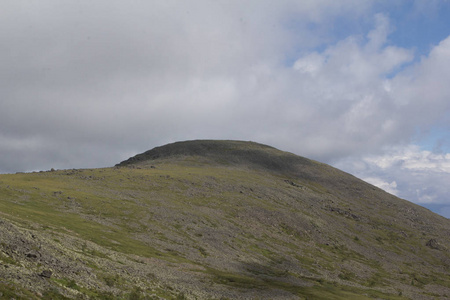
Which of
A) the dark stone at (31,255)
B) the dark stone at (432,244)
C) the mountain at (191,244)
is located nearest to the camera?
the dark stone at (31,255)

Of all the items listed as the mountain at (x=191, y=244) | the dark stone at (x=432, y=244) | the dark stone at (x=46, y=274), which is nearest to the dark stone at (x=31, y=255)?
the mountain at (x=191, y=244)

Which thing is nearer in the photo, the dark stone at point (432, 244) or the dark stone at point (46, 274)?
the dark stone at point (46, 274)

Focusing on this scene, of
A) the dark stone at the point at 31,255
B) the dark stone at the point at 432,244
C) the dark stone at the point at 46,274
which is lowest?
the dark stone at the point at 46,274

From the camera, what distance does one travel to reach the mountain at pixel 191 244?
51250 mm

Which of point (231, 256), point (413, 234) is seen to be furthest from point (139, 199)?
point (413, 234)

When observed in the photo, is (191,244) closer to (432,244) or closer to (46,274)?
(46,274)

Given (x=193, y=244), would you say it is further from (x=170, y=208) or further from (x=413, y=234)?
(x=413, y=234)

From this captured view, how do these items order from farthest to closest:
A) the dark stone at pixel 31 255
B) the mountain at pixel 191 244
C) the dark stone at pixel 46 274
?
the mountain at pixel 191 244, the dark stone at pixel 31 255, the dark stone at pixel 46 274

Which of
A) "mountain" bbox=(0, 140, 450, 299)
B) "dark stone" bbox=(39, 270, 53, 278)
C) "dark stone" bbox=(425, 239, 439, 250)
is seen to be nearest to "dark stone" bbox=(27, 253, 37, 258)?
"mountain" bbox=(0, 140, 450, 299)

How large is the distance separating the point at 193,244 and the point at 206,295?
1887 inches

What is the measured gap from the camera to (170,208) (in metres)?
140

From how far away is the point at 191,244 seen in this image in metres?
108

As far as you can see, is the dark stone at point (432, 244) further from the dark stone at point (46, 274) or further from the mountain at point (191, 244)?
the dark stone at point (46, 274)

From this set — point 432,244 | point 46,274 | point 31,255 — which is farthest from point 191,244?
point 432,244
